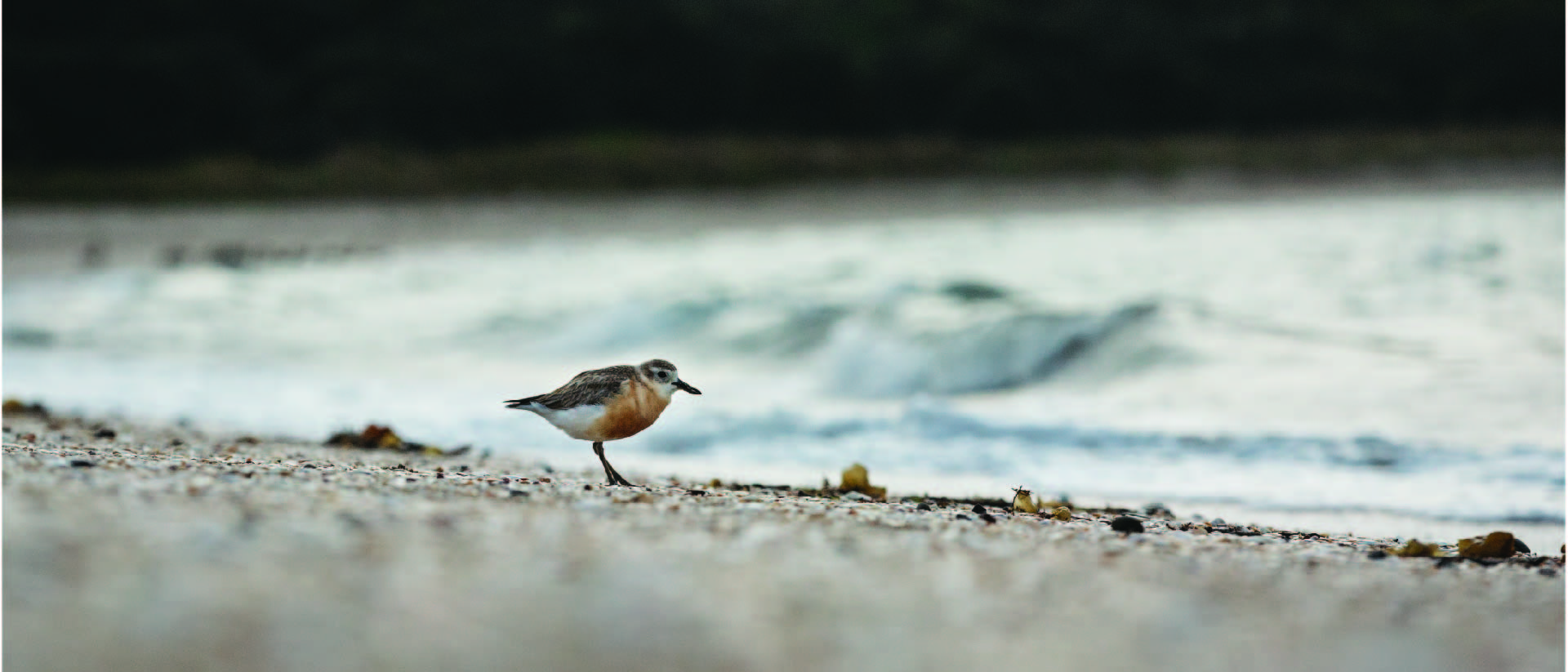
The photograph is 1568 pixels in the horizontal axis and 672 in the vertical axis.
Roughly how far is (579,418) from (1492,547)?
107 inches

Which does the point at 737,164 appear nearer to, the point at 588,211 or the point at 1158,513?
the point at 588,211

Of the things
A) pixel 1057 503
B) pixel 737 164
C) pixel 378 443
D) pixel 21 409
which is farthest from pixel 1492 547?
pixel 737 164

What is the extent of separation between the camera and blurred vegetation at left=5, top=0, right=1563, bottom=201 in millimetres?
25859

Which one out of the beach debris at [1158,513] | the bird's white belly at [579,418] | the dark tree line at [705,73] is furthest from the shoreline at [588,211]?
the beach debris at [1158,513]

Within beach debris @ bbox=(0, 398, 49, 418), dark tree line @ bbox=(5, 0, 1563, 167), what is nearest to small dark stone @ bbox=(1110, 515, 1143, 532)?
beach debris @ bbox=(0, 398, 49, 418)

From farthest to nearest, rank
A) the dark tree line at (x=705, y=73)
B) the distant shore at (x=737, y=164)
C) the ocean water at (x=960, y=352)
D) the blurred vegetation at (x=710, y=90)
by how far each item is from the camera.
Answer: the dark tree line at (x=705, y=73), the blurred vegetation at (x=710, y=90), the distant shore at (x=737, y=164), the ocean water at (x=960, y=352)

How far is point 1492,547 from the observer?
13.4ft

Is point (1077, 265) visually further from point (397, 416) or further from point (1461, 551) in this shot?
point (1461, 551)

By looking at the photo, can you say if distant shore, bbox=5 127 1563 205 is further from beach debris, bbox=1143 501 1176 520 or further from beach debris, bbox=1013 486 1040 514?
beach debris, bbox=1013 486 1040 514

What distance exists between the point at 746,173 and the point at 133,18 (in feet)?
44.7

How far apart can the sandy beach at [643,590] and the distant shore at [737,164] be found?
21929 millimetres

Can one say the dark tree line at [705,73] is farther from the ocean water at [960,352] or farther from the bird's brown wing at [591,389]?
the bird's brown wing at [591,389]

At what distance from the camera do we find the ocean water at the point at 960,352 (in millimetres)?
7117

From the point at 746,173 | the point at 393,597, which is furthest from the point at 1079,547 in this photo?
the point at 746,173
